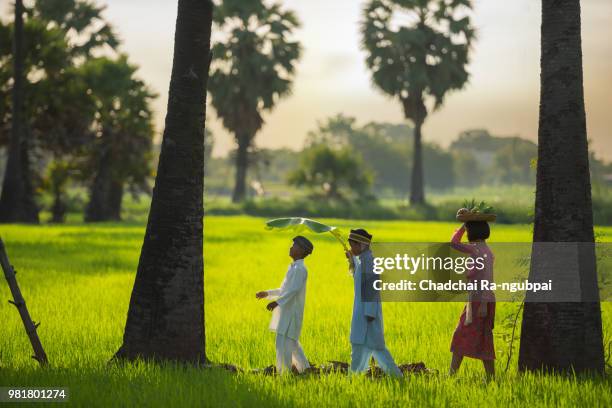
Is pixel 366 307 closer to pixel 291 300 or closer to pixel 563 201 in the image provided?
pixel 291 300

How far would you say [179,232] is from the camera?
8180 mm

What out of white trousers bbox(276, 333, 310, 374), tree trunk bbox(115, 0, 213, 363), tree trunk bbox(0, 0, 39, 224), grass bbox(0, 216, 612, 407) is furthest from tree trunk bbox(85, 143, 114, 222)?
white trousers bbox(276, 333, 310, 374)

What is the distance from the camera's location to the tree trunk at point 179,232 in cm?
820

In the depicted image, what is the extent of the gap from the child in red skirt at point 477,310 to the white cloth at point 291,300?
1501 mm

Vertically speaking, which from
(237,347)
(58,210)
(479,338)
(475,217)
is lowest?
(237,347)

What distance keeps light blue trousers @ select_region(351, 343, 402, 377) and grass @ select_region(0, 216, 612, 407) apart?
0.12 meters

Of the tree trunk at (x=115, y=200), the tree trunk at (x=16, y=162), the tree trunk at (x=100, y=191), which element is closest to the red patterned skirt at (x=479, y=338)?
the tree trunk at (x=16, y=162)

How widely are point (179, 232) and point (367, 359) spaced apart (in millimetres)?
2266

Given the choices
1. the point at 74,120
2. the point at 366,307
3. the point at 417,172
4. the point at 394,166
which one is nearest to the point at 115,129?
the point at 74,120

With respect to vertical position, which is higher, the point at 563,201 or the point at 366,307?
the point at 563,201

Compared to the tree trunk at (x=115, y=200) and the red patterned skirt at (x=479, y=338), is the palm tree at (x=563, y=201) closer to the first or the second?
the red patterned skirt at (x=479, y=338)

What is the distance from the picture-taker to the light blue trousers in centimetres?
766

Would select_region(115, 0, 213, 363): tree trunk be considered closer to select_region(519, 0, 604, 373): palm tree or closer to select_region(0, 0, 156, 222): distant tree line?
select_region(519, 0, 604, 373): palm tree

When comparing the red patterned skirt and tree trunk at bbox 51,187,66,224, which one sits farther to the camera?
tree trunk at bbox 51,187,66,224
